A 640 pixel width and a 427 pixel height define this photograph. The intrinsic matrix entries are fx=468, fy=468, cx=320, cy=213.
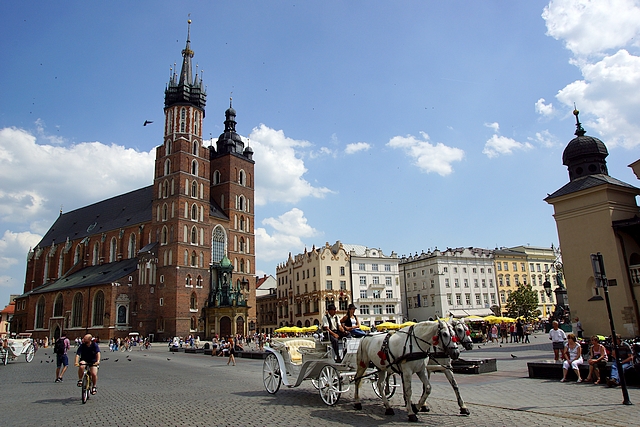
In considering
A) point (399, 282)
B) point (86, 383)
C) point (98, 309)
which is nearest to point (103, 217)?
point (98, 309)

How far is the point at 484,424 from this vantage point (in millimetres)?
Answer: 7508

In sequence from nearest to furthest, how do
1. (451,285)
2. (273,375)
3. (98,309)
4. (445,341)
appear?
(445,341) → (273,375) → (98,309) → (451,285)

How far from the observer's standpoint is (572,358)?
1236 cm

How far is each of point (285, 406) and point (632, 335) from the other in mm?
19255

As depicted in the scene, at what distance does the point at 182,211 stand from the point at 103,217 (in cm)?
2430

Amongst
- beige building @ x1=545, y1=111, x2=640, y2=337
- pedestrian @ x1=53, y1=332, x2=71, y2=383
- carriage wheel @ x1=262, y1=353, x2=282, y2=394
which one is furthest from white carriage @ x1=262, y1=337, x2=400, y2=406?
beige building @ x1=545, y1=111, x2=640, y2=337

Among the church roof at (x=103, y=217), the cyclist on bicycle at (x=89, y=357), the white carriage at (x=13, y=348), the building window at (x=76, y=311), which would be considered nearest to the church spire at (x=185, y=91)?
the church roof at (x=103, y=217)

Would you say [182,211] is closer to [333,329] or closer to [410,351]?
[333,329]

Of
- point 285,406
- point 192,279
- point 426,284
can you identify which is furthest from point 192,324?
point 285,406

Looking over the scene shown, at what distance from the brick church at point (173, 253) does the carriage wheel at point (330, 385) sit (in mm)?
48233

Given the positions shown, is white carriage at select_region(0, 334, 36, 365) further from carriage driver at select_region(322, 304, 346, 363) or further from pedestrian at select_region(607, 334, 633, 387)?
pedestrian at select_region(607, 334, 633, 387)

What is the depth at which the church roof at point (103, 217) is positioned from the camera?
2719 inches

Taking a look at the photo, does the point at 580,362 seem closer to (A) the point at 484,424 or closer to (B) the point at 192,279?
(A) the point at 484,424

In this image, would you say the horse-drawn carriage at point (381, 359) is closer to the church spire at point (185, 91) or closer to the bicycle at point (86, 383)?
the bicycle at point (86, 383)
